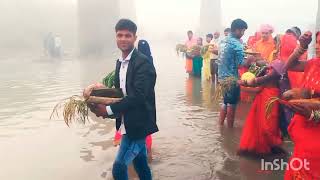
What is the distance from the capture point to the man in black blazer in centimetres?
355

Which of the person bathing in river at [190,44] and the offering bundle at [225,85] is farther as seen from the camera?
the person bathing in river at [190,44]

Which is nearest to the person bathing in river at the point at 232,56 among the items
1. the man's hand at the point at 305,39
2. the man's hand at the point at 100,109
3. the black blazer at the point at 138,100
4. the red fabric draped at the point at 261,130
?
the red fabric draped at the point at 261,130

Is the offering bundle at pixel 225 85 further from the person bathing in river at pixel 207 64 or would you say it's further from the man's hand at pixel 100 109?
the person bathing in river at pixel 207 64

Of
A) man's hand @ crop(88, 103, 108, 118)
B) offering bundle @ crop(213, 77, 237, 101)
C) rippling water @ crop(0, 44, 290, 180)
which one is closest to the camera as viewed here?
man's hand @ crop(88, 103, 108, 118)

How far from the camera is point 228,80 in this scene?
594 centimetres

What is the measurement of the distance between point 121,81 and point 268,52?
18.7 ft

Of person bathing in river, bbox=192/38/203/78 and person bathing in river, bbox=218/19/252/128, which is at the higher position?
person bathing in river, bbox=218/19/252/128

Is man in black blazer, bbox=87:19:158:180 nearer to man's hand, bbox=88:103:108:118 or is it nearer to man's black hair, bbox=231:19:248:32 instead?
man's hand, bbox=88:103:108:118

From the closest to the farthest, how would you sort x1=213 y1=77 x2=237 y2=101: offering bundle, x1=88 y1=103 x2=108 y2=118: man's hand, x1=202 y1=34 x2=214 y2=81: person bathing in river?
1. x1=88 y1=103 x2=108 y2=118: man's hand
2. x1=213 y1=77 x2=237 y2=101: offering bundle
3. x1=202 y1=34 x2=214 y2=81: person bathing in river

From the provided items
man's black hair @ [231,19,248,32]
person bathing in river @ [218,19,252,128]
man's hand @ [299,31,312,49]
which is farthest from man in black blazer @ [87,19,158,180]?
man's black hair @ [231,19,248,32]

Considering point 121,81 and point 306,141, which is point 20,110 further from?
point 306,141

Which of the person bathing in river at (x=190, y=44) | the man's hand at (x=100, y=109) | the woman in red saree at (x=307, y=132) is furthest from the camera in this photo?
the person bathing in river at (x=190, y=44)

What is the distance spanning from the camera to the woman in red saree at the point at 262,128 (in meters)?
5.26

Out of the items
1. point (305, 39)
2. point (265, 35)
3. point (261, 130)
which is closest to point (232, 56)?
point (261, 130)
